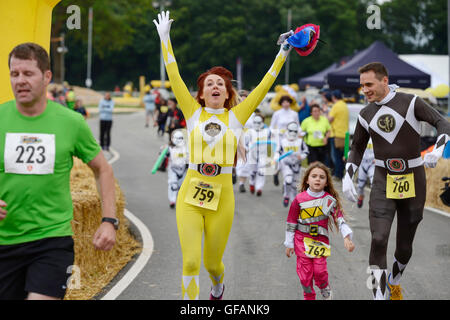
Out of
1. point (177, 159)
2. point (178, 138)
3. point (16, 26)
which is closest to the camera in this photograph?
point (16, 26)

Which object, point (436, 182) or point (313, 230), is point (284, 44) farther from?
point (436, 182)

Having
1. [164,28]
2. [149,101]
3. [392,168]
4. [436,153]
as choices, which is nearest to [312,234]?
[392,168]

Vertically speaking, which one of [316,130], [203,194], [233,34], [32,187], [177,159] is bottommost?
[203,194]

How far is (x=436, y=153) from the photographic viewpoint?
6.00 metres

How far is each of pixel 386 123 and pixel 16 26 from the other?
4121 millimetres

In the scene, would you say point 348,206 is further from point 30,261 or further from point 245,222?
point 30,261

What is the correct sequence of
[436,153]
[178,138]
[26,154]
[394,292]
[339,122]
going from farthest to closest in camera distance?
[339,122] < [178,138] < [394,292] < [436,153] < [26,154]

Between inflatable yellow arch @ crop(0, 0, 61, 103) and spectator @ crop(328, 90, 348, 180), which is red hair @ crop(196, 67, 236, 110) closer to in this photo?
inflatable yellow arch @ crop(0, 0, 61, 103)

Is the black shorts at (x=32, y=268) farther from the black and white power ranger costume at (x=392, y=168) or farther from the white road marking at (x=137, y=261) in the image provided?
the white road marking at (x=137, y=261)

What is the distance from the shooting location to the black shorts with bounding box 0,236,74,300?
4078 millimetres

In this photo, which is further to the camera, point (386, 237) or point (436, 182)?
Result: point (436, 182)

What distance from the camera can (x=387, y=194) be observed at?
641 centimetres
